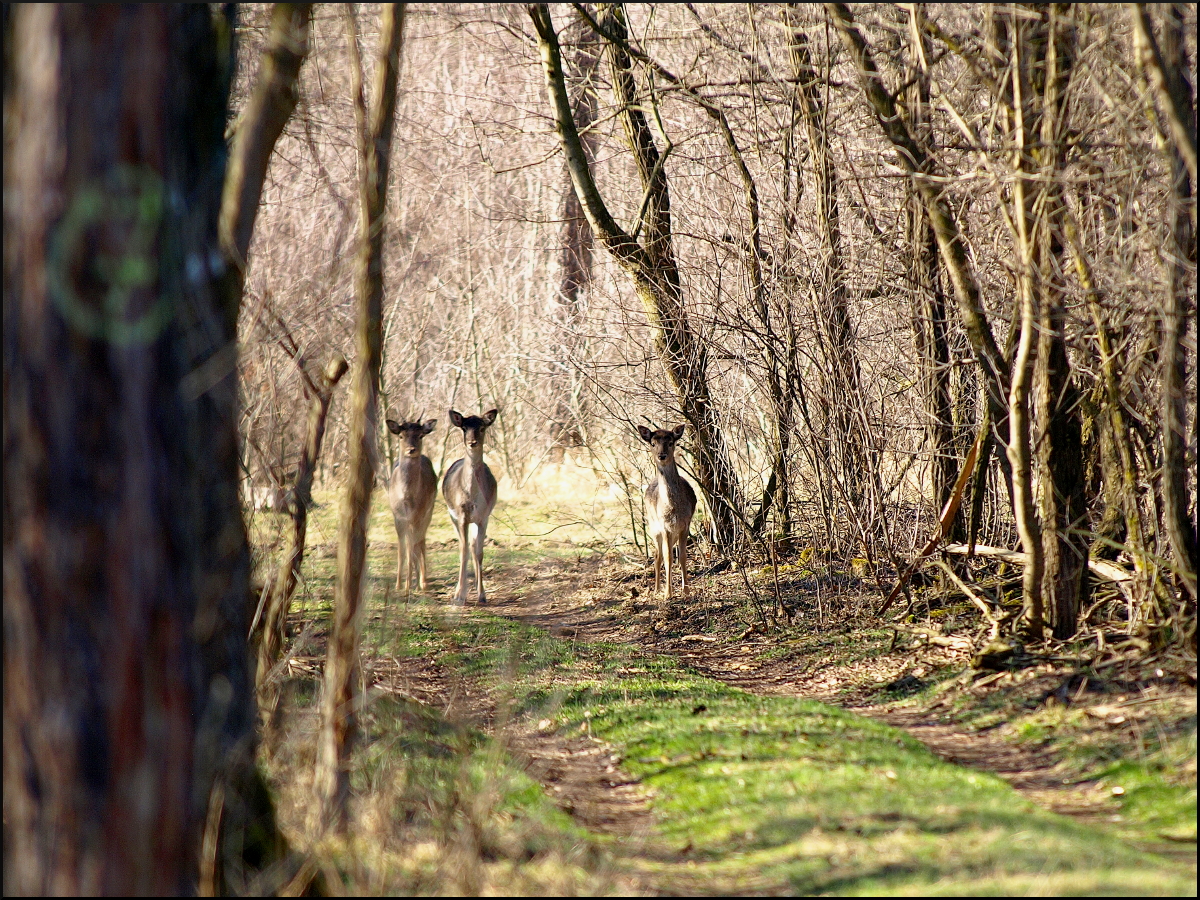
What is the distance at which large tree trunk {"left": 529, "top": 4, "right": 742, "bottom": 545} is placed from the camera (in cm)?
1388

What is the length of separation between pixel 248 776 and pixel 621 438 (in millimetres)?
11571

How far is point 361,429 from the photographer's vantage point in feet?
18.8

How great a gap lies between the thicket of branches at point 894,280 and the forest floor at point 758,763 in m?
0.97

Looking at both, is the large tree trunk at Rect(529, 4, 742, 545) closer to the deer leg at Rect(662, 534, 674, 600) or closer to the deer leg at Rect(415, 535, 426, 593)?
the deer leg at Rect(662, 534, 674, 600)

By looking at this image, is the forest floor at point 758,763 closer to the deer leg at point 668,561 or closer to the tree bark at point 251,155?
the deer leg at point 668,561

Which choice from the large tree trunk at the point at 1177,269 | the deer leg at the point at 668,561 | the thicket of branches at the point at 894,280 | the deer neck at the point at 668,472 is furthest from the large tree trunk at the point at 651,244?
the large tree trunk at the point at 1177,269

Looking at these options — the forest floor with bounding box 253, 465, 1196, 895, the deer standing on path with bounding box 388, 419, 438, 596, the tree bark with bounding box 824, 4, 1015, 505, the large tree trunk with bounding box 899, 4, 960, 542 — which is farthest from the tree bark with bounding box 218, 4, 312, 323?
the deer standing on path with bounding box 388, 419, 438, 596

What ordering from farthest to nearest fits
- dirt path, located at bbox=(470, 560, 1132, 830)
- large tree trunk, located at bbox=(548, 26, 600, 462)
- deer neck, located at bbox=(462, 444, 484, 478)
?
large tree trunk, located at bbox=(548, 26, 600, 462)
deer neck, located at bbox=(462, 444, 484, 478)
dirt path, located at bbox=(470, 560, 1132, 830)

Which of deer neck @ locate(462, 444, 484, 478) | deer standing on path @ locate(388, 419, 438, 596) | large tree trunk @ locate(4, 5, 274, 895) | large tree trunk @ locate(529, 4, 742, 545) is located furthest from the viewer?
deer neck @ locate(462, 444, 484, 478)

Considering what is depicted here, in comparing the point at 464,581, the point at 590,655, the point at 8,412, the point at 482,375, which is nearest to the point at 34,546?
the point at 8,412

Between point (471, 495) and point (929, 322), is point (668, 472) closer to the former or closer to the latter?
point (471, 495)

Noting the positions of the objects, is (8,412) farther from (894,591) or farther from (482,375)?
(482,375)

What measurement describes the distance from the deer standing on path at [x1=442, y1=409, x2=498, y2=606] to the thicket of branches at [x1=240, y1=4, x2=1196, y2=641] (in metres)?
1.96

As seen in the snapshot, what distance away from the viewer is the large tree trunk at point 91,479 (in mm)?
3979
